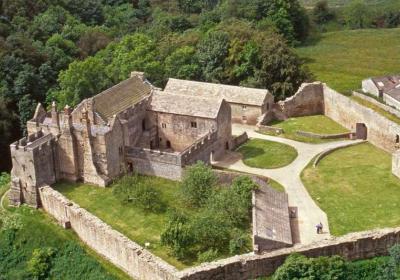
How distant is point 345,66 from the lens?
9219 cm

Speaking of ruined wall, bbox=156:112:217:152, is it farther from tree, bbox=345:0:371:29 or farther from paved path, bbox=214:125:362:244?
tree, bbox=345:0:371:29

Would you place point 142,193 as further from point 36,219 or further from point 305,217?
point 305,217

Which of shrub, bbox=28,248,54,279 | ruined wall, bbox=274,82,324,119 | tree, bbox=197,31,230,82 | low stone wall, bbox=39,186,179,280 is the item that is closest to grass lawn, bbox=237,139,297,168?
ruined wall, bbox=274,82,324,119

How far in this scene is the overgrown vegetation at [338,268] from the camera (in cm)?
4128

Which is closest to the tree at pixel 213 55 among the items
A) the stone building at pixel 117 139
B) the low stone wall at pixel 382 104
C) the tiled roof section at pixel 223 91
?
A: the tiled roof section at pixel 223 91

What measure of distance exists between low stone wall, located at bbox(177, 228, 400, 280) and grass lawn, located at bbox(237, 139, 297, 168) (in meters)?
14.3

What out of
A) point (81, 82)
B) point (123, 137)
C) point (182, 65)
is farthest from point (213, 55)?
point (123, 137)

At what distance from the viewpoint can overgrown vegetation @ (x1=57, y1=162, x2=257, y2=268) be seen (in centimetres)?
4529

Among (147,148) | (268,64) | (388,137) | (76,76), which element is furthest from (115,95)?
(388,137)

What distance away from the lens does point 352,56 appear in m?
97.7

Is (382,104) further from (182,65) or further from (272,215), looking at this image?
(272,215)

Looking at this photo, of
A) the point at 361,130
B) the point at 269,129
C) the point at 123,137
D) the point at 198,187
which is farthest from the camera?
the point at 269,129

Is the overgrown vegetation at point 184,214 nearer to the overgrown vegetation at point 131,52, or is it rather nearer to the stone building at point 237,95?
the stone building at point 237,95

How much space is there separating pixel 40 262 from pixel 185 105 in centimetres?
1818
